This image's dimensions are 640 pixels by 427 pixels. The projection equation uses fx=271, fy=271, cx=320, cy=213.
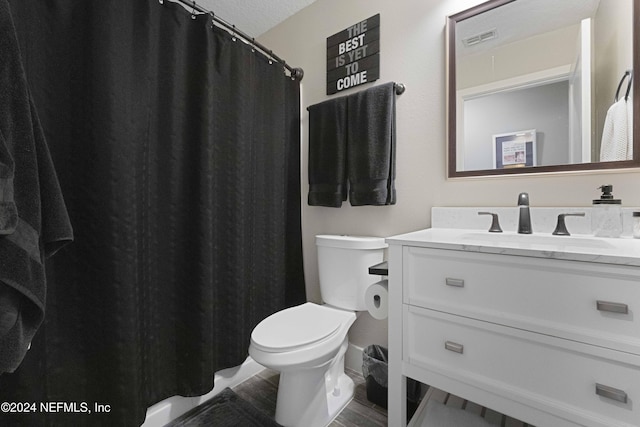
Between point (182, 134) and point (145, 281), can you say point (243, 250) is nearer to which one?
point (145, 281)

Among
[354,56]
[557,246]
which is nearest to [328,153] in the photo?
[354,56]

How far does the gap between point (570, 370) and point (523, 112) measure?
3.20 ft

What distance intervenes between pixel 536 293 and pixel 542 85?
897 mm

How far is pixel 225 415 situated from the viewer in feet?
4.18

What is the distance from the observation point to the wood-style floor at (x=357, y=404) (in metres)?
1.14

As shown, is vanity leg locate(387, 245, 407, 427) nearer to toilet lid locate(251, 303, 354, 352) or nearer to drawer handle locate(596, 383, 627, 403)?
toilet lid locate(251, 303, 354, 352)

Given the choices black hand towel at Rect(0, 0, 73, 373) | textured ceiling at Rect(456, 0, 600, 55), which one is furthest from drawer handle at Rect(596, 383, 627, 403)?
black hand towel at Rect(0, 0, 73, 373)

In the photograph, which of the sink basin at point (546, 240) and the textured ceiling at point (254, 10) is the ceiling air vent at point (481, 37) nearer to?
the sink basin at point (546, 240)

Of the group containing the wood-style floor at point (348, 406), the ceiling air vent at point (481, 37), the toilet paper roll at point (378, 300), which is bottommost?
the wood-style floor at point (348, 406)

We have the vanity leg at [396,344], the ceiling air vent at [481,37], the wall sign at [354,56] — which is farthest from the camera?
the wall sign at [354,56]

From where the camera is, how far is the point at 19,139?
2.24 feet

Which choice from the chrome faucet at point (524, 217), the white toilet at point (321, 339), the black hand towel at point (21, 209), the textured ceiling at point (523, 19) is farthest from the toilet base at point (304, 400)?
the textured ceiling at point (523, 19)

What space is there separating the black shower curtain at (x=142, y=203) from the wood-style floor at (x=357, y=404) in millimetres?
207

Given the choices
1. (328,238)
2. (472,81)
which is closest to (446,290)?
(328,238)
